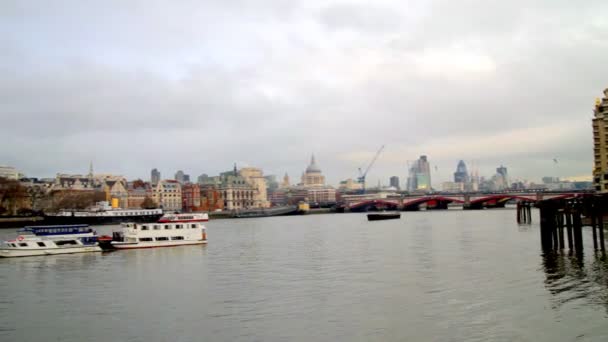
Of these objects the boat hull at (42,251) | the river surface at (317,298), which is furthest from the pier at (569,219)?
the boat hull at (42,251)

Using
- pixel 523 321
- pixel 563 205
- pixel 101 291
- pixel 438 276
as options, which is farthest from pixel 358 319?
pixel 563 205

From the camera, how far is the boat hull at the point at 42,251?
185ft

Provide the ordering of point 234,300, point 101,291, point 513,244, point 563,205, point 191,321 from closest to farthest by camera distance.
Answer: point 191,321, point 234,300, point 101,291, point 563,205, point 513,244

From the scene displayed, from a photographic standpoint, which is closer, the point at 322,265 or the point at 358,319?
the point at 358,319

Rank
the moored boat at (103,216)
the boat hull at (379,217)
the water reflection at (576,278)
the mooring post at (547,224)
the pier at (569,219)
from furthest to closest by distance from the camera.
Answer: the boat hull at (379,217) < the moored boat at (103,216) < the mooring post at (547,224) < the pier at (569,219) < the water reflection at (576,278)

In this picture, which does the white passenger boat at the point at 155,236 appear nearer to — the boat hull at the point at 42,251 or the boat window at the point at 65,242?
the boat hull at the point at 42,251

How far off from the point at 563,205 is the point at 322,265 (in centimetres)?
2257

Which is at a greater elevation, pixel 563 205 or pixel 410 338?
pixel 563 205

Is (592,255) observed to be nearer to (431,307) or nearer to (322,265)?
(322,265)

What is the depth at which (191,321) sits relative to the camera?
83.5ft

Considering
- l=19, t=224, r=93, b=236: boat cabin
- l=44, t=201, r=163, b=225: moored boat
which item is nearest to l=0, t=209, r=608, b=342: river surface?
l=19, t=224, r=93, b=236: boat cabin

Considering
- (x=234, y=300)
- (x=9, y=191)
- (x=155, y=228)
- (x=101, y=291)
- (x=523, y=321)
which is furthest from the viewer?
(x=9, y=191)

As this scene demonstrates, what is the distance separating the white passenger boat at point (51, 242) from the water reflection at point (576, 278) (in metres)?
44.5

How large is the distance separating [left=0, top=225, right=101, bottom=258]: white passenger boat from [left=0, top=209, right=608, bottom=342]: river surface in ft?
16.1
